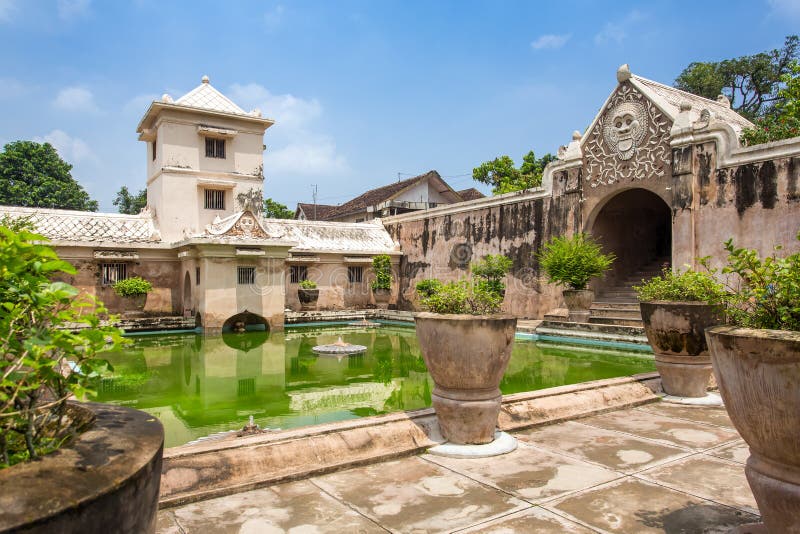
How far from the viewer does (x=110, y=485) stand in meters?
1.37

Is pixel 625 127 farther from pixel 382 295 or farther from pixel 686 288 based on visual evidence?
pixel 686 288

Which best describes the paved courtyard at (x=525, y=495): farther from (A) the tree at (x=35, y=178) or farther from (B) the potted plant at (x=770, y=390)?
(A) the tree at (x=35, y=178)

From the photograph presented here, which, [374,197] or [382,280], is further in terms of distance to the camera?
[374,197]

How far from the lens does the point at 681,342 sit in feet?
16.6

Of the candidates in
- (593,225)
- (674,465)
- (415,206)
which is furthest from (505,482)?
(415,206)

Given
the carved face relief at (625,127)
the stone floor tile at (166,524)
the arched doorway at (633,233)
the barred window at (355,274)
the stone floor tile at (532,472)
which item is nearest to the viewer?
the stone floor tile at (166,524)

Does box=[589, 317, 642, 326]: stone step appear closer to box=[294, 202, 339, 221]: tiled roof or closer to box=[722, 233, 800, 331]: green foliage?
box=[722, 233, 800, 331]: green foliage

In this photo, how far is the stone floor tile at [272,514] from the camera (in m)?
2.54

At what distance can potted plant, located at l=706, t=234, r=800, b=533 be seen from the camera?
1896 millimetres

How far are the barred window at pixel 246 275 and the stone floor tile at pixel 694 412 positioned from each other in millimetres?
10551

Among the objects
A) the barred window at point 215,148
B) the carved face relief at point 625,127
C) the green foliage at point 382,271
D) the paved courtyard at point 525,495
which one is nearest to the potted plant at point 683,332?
the paved courtyard at point 525,495

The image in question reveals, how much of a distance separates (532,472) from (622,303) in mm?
11261

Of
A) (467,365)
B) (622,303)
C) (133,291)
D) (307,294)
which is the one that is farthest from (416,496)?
(307,294)

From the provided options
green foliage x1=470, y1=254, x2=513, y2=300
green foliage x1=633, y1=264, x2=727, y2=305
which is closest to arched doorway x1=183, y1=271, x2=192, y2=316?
green foliage x1=470, y1=254, x2=513, y2=300
